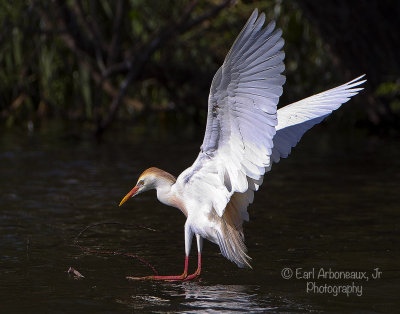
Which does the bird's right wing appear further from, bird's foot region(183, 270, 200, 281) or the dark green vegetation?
the dark green vegetation

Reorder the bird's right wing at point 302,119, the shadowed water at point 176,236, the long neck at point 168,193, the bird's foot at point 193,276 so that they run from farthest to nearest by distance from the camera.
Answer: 1. the bird's right wing at point 302,119
2. the long neck at point 168,193
3. the bird's foot at point 193,276
4. the shadowed water at point 176,236

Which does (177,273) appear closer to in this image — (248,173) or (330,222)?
(248,173)

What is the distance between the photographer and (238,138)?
5367mm

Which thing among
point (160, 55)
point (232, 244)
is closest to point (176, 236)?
point (232, 244)

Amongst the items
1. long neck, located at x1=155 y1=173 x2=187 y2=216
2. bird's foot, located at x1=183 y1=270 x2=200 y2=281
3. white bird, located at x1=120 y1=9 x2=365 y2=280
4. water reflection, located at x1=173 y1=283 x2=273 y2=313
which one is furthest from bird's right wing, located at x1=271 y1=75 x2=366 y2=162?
water reflection, located at x1=173 y1=283 x2=273 y2=313

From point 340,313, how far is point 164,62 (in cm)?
978

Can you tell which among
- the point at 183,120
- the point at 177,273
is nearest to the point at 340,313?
the point at 177,273

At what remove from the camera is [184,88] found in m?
14.7

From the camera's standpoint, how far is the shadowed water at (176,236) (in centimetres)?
524

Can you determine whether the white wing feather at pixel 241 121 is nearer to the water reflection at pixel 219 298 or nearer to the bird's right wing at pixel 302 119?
the bird's right wing at pixel 302 119

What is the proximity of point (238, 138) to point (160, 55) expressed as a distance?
34.0ft

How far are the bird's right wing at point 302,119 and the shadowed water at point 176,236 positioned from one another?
2.67ft

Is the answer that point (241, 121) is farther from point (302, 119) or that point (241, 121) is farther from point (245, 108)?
point (302, 119)

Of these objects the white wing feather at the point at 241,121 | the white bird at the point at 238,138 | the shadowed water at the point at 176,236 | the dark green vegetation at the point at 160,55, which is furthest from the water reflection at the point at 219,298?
the dark green vegetation at the point at 160,55
